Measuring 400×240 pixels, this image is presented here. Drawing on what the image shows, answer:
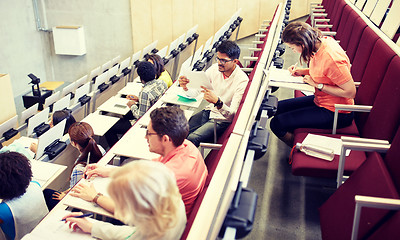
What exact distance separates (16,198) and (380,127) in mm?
1845

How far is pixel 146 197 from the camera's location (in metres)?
1.01

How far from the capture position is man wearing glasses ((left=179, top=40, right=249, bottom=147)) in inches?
93.3

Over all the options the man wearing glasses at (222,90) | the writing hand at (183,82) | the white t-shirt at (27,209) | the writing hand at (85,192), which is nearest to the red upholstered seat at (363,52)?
the man wearing glasses at (222,90)

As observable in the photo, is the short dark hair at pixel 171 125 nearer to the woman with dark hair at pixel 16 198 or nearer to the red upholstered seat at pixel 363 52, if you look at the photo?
the woman with dark hair at pixel 16 198

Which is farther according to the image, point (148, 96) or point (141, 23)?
point (141, 23)

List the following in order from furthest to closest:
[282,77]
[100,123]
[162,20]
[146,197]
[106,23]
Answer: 1. [106,23]
2. [162,20]
3. [100,123]
4. [282,77]
5. [146,197]

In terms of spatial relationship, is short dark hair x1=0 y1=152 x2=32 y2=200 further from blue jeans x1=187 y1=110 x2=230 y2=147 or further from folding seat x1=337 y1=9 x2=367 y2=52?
folding seat x1=337 y1=9 x2=367 y2=52

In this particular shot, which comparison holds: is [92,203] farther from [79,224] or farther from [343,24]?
[343,24]

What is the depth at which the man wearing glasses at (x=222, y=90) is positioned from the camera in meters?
2.37

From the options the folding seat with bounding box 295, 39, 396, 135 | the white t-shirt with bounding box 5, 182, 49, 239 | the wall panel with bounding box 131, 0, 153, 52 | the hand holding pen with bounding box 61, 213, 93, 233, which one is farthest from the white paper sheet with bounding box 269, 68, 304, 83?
the wall panel with bounding box 131, 0, 153, 52

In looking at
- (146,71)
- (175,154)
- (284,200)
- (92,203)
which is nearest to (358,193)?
(284,200)

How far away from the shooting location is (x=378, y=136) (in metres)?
1.90

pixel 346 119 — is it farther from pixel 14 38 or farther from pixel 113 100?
pixel 14 38

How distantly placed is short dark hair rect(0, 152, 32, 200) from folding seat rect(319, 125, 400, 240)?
4.67 feet
